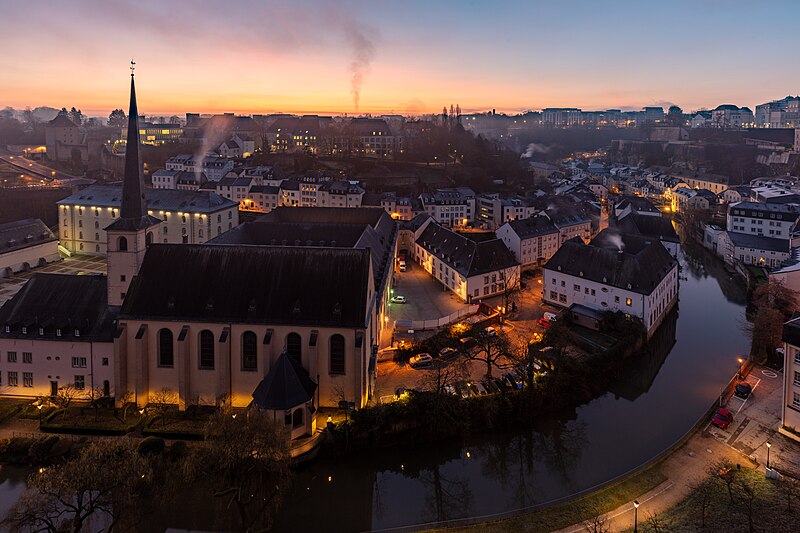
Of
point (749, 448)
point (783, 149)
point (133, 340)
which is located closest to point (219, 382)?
point (133, 340)

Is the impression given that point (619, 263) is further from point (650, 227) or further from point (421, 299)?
point (650, 227)

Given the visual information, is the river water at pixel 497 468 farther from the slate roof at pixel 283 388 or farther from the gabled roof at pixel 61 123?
the gabled roof at pixel 61 123

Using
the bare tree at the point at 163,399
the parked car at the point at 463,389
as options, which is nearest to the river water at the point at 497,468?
the parked car at the point at 463,389

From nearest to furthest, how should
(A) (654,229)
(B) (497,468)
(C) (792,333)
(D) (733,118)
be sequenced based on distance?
(B) (497,468) → (C) (792,333) → (A) (654,229) → (D) (733,118)

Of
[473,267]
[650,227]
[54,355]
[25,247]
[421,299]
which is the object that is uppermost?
[650,227]

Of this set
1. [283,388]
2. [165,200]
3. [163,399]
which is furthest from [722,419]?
[165,200]

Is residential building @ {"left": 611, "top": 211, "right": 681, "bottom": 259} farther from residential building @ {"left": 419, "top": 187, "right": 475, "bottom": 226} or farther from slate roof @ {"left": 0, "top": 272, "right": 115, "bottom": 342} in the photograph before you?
slate roof @ {"left": 0, "top": 272, "right": 115, "bottom": 342}
